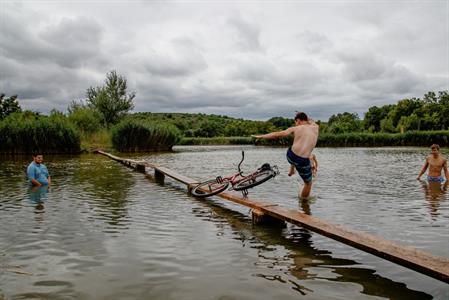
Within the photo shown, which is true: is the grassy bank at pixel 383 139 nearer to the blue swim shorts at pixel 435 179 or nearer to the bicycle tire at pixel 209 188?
the blue swim shorts at pixel 435 179

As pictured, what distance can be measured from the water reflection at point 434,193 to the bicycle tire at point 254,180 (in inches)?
140

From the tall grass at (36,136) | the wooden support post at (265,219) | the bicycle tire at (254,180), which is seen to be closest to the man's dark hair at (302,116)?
the bicycle tire at (254,180)

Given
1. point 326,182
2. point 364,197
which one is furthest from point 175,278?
point 326,182

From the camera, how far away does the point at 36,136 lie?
36062mm

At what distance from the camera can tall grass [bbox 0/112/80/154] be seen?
35594 mm

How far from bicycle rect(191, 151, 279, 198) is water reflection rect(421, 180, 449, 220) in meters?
3.55

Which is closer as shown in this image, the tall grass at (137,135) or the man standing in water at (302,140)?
the man standing in water at (302,140)

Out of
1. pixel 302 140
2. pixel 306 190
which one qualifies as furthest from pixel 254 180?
pixel 306 190

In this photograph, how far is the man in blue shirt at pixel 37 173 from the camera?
44.5 feet

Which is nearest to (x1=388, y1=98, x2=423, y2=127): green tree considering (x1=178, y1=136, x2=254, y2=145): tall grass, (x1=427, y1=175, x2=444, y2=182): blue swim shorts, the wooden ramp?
(x1=178, y1=136, x2=254, y2=145): tall grass

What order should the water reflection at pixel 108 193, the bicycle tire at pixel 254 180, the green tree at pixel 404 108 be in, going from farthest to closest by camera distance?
the green tree at pixel 404 108 < the bicycle tire at pixel 254 180 < the water reflection at pixel 108 193

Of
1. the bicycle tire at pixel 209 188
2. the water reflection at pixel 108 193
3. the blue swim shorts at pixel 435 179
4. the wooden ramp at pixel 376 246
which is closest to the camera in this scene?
the wooden ramp at pixel 376 246

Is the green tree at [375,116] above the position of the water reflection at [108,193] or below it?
above

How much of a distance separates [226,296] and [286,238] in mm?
2685
